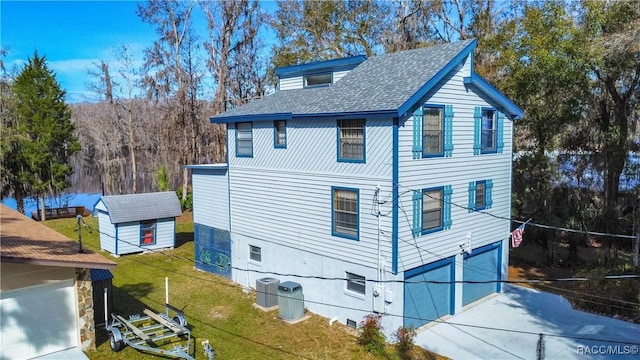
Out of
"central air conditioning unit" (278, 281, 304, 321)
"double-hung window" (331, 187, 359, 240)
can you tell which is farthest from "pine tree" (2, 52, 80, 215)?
"double-hung window" (331, 187, 359, 240)

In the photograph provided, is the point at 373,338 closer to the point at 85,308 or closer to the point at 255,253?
the point at 255,253

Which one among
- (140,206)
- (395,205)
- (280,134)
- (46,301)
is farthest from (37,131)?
(395,205)

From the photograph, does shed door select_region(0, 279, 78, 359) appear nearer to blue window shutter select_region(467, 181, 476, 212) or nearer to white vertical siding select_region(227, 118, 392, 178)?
white vertical siding select_region(227, 118, 392, 178)

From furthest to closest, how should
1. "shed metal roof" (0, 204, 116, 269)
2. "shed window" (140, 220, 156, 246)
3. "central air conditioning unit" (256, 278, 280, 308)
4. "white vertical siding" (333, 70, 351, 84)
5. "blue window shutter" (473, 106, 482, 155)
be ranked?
"shed window" (140, 220, 156, 246), "white vertical siding" (333, 70, 351, 84), "central air conditioning unit" (256, 278, 280, 308), "blue window shutter" (473, 106, 482, 155), "shed metal roof" (0, 204, 116, 269)

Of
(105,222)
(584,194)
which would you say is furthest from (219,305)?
(584,194)

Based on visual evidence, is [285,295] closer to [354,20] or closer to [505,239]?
[505,239]

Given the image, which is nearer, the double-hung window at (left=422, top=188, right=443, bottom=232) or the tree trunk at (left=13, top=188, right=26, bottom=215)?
the double-hung window at (left=422, top=188, right=443, bottom=232)

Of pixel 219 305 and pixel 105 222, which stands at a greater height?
pixel 105 222

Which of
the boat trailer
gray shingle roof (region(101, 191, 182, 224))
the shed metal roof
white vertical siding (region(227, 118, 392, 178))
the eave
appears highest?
the eave
